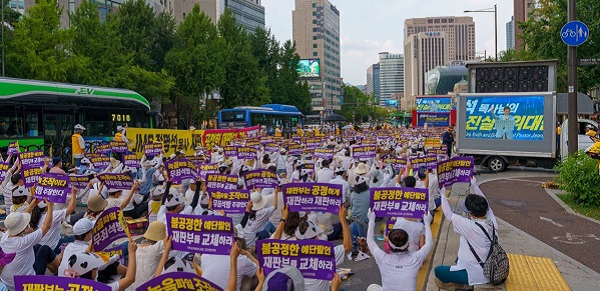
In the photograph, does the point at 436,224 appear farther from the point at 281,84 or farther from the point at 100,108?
the point at 281,84

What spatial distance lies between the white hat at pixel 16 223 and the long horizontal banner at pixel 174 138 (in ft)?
48.7

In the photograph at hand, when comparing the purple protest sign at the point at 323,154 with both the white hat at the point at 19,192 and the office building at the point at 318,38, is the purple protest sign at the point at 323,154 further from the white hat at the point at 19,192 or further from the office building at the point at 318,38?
the office building at the point at 318,38

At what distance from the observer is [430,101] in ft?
242

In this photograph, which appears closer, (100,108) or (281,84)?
(100,108)

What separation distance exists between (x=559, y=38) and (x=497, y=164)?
11.3 metres

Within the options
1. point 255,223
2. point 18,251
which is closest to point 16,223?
point 18,251

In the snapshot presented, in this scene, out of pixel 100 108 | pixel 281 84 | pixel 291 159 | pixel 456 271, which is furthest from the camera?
pixel 281 84

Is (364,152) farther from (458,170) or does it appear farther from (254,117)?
(254,117)

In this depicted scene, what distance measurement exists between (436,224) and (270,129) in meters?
33.7

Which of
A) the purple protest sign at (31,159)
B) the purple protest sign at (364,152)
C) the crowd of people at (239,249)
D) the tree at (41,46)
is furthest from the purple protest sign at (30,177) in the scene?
the tree at (41,46)

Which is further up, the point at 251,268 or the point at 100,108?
the point at 100,108

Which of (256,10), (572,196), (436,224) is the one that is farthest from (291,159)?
(256,10)

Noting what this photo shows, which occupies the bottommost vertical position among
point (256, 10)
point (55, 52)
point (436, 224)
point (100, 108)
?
point (436, 224)

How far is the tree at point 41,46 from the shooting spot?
98.6ft
